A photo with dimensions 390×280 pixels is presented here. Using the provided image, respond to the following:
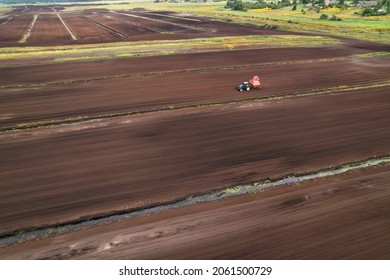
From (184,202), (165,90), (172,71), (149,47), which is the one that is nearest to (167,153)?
(184,202)

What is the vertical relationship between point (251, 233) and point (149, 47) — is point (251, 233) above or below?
below

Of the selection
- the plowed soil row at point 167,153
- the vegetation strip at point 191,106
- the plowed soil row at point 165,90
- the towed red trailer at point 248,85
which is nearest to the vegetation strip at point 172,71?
the plowed soil row at point 165,90

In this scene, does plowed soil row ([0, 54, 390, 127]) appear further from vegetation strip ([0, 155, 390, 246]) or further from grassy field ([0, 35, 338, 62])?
grassy field ([0, 35, 338, 62])

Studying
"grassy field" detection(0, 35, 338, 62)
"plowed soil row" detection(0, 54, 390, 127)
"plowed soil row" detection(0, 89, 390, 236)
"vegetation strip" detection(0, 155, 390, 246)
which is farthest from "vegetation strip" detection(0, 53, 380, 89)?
"vegetation strip" detection(0, 155, 390, 246)

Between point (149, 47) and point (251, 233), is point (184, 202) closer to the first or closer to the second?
point (251, 233)

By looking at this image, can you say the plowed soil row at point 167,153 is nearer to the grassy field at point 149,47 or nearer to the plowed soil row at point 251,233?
the plowed soil row at point 251,233
